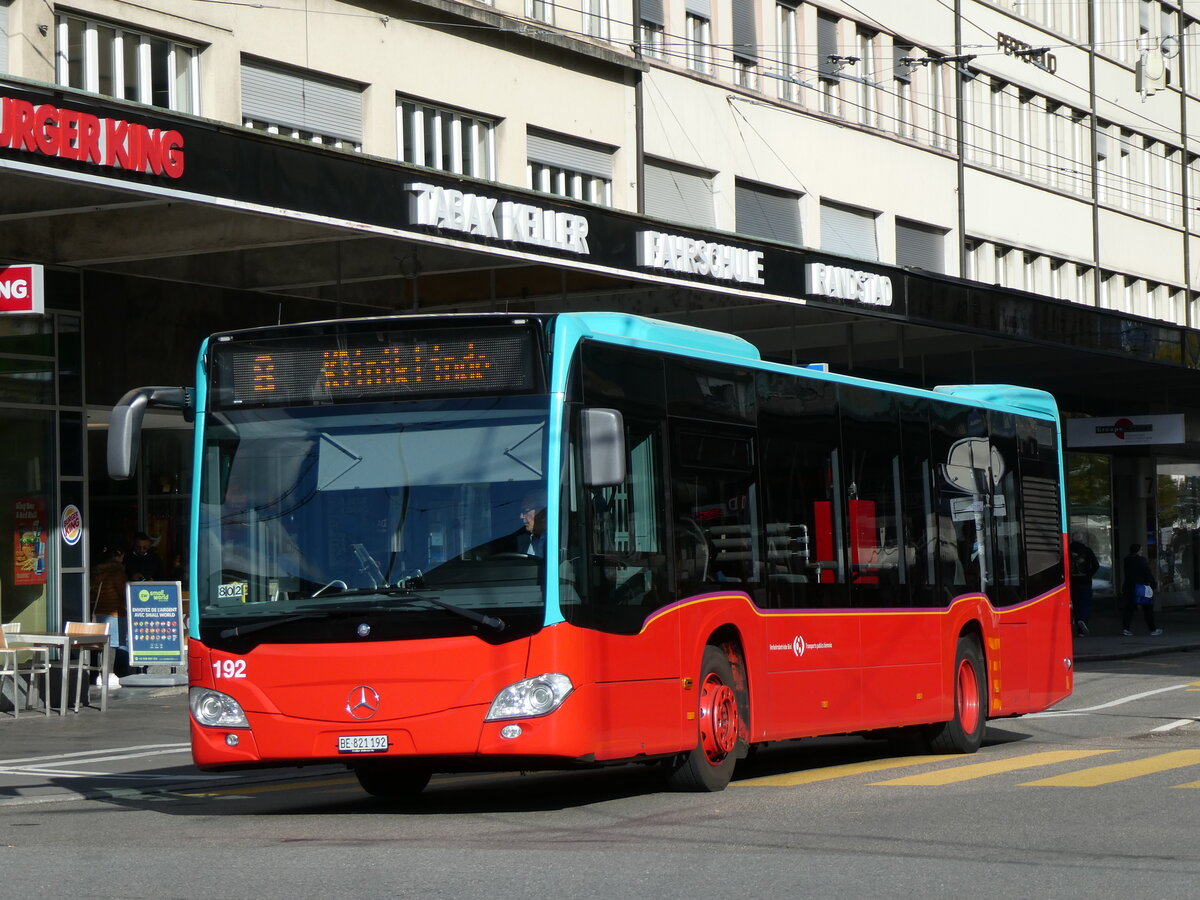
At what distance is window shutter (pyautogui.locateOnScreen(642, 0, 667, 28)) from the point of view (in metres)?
28.9

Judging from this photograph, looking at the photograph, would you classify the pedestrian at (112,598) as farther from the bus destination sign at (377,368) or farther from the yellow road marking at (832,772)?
the bus destination sign at (377,368)

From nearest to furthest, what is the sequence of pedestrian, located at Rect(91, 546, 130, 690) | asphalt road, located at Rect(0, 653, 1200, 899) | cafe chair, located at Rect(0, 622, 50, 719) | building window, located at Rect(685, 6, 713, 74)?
asphalt road, located at Rect(0, 653, 1200, 899)
cafe chair, located at Rect(0, 622, 50, 719)
pedestrian, located at Rect(91, 546, 130, 690)
building window, located at Rect(685, 6, 713, 74)

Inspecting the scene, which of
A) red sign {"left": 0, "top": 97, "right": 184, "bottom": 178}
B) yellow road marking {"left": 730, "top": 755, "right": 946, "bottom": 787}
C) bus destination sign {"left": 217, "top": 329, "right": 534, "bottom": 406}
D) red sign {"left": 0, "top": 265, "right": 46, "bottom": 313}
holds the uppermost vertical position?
red sign {"left": 0, "top": 97, "right": 184, "bottom": 178}

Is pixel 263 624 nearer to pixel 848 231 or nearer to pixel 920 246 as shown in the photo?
pixel 848 231

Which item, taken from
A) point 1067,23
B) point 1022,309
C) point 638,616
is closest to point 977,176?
point 1067,23

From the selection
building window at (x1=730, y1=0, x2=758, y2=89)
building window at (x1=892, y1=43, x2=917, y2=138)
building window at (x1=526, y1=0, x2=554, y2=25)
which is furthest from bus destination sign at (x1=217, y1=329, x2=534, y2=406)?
building window at (x1=892, y1=43, x2=917, y2=138)

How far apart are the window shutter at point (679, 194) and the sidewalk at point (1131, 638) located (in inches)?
337

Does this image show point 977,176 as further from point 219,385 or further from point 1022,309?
point 219,385

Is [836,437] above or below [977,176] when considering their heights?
below

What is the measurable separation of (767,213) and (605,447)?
72.1 ft

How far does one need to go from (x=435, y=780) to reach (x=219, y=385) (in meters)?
3.91

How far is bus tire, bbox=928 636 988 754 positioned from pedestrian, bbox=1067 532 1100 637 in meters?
17.5

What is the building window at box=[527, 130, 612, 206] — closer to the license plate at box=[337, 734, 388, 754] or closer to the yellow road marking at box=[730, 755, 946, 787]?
the yellow road marking at box=[730, 755, 946, 787]

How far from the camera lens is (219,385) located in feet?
35.5
